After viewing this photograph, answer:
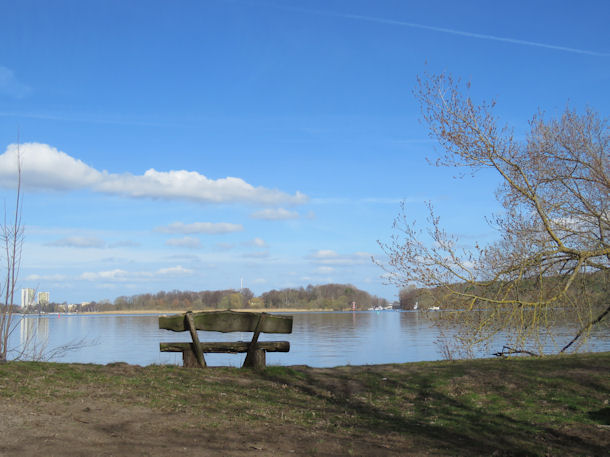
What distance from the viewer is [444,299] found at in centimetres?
1062

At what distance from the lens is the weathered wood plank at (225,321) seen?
10.5 meters

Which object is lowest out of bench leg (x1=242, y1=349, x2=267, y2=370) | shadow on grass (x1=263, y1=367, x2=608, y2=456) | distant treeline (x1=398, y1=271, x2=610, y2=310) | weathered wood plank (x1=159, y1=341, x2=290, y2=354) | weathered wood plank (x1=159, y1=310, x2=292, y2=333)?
shadow on grass (x1=263, y1=367, x2=608, y2=456)

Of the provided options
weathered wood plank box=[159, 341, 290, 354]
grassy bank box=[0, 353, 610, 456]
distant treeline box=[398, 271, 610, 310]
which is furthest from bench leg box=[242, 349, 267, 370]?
distant treeline box=[398, 271, 610, 310]

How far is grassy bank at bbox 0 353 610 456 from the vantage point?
5.62 m

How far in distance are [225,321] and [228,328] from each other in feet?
0.49

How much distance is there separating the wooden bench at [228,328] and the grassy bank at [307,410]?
457mm

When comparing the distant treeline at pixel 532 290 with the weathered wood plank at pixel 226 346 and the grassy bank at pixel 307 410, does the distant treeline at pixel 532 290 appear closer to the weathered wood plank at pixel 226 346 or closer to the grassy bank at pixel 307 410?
the grassy bank at pixel 307 410

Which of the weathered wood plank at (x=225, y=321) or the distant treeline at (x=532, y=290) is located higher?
the distant treeline at (x=532, y=290)

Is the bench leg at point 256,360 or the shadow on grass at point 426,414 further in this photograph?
the bench leg at point 256,360

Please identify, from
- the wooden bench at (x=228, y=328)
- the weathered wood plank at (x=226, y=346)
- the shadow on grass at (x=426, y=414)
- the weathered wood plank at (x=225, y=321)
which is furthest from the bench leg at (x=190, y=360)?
the shadow on grass at (x=426, y=414)

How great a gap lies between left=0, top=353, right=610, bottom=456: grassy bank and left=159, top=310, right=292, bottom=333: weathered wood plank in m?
0.88

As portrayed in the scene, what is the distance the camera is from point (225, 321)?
10.6 metres

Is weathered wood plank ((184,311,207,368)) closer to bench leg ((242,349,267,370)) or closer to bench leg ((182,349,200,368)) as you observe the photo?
bench leg ((182,349,200,368))

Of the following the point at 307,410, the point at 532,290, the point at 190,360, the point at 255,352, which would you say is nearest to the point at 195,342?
the point at 190,360
